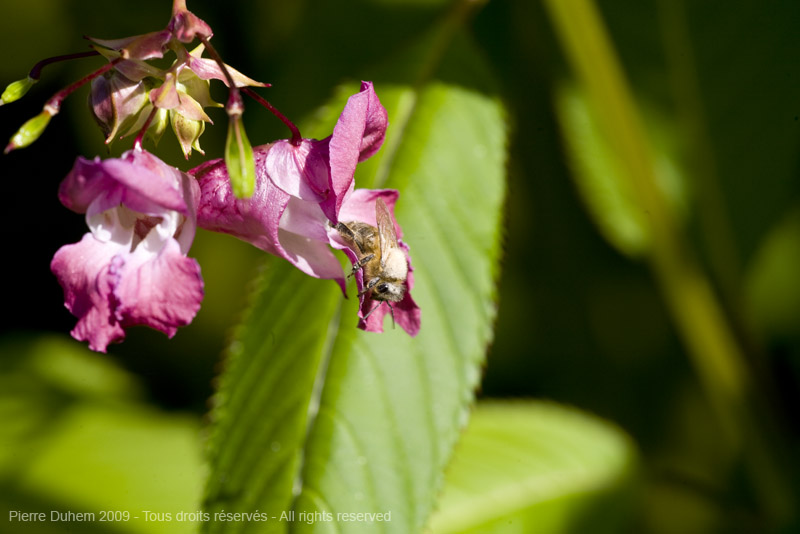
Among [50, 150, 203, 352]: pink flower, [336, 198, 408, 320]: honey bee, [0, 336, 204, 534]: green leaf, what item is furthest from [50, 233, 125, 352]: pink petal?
[0, 336, 204, 534]: green leaf

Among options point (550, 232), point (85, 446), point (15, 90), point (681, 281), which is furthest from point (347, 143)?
point (550, 232)

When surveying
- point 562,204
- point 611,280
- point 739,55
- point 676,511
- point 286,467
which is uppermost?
point 739,55

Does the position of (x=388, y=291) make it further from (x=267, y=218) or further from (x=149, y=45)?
(x=149, y=45)

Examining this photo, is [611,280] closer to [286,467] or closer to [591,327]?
[591,327]

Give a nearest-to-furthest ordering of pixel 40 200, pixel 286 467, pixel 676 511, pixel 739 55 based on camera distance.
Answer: pixel 286 467
pixel 739 55
pixel 40 200
pixel 676 511

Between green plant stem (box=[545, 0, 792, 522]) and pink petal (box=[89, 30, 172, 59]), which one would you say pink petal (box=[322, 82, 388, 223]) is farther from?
green plant stem (box=[545, 0, 792, 522])

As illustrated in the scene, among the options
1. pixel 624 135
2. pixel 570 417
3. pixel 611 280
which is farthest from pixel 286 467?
pixel 611 280
